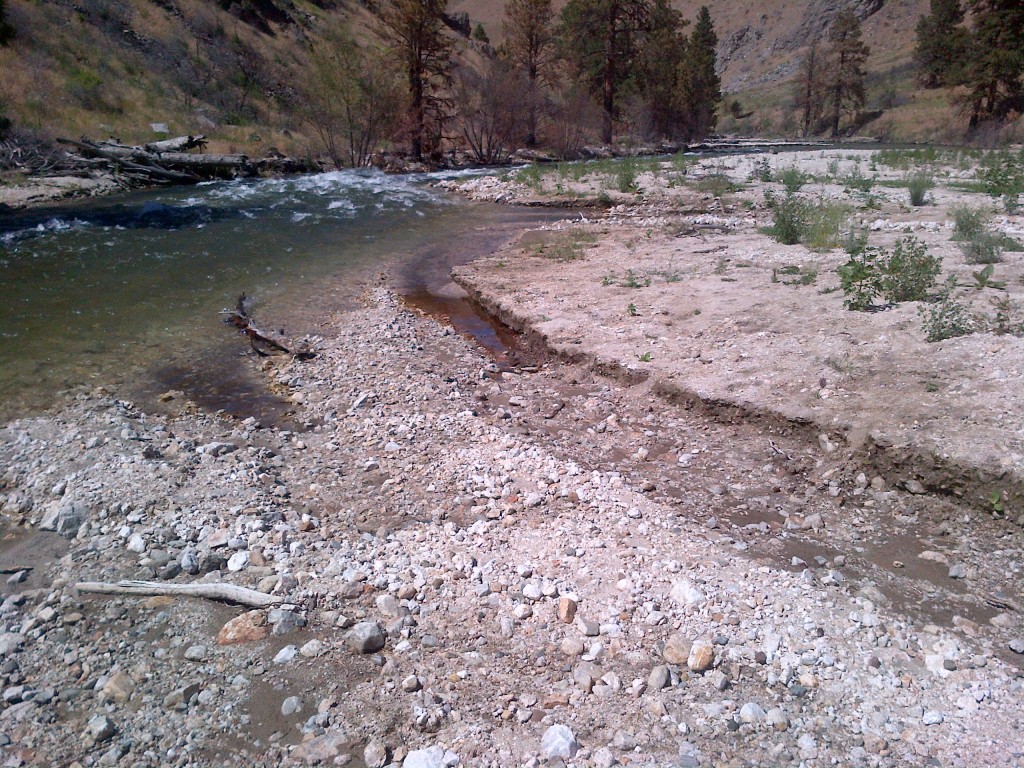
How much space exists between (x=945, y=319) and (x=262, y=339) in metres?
7.86

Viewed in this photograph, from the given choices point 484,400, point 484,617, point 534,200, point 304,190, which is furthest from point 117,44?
point 484,617

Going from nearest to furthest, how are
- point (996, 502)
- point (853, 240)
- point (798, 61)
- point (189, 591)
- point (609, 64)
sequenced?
point (189, 591) → point (996, 502) → point (853, 240) → point (609, 64) → point (798, 61)

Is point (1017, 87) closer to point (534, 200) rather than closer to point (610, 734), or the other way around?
point (534, 200)

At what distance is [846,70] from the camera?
2076 inches

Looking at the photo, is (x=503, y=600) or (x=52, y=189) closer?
(x=503, y=600)

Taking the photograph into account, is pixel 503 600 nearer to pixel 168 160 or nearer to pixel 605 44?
pixel 168 160

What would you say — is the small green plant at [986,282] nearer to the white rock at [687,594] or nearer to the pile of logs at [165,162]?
the white rock at [687,594]

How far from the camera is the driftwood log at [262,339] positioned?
8.34m

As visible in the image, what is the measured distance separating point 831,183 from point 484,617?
17.2 metres

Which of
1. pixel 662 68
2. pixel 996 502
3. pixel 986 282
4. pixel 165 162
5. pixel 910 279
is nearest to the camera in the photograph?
pixel 996 502

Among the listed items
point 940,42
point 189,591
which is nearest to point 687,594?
point 189,591

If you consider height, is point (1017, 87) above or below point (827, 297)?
above

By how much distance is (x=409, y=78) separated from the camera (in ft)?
102

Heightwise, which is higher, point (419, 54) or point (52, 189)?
point (419, 54)
